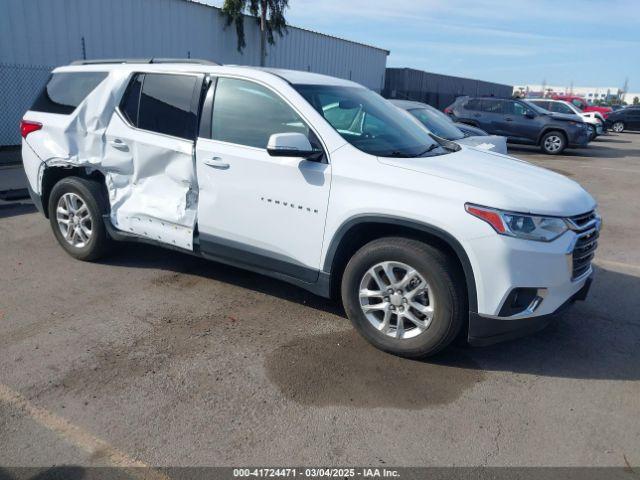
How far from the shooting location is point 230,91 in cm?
422

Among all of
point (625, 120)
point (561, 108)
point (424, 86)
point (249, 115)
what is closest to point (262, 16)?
point (561, 108)

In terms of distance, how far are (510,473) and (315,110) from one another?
2.62 metres

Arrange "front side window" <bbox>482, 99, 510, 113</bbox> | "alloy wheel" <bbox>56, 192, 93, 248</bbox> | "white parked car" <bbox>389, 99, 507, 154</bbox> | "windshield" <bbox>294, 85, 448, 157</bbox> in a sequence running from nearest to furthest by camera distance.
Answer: "windshield" <bbox>294, 85, 448, 157</bbox> → "alloy wheel" <bbox>56, 192, 93, 248</bbox> → "white parked car" <bbox>389, 99, 507, 154</bbox> → "front side window" <bbox>482, 99, 510, 113</bbox>

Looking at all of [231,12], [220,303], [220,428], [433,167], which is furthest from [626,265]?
[231,12]

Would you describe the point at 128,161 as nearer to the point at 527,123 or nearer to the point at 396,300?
the point at 396,300

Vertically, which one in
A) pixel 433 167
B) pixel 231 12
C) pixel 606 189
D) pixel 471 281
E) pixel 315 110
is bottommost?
A: pixel 606 189

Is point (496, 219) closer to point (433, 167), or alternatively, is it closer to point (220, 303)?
point (433, 167)

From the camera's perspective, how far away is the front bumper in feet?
10.8

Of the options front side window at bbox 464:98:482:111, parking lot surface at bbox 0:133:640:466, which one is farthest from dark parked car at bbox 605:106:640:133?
parking lot surface at bbox 0:133:640:466

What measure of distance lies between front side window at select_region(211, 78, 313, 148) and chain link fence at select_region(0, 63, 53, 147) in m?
10.2

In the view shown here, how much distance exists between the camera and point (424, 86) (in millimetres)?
31109

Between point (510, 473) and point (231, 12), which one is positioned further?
point (231, 12)

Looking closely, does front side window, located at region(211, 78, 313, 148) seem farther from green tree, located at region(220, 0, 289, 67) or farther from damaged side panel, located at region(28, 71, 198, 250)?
green tree, located at region(220, 0, 289, 67)

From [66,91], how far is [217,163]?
214 cm
